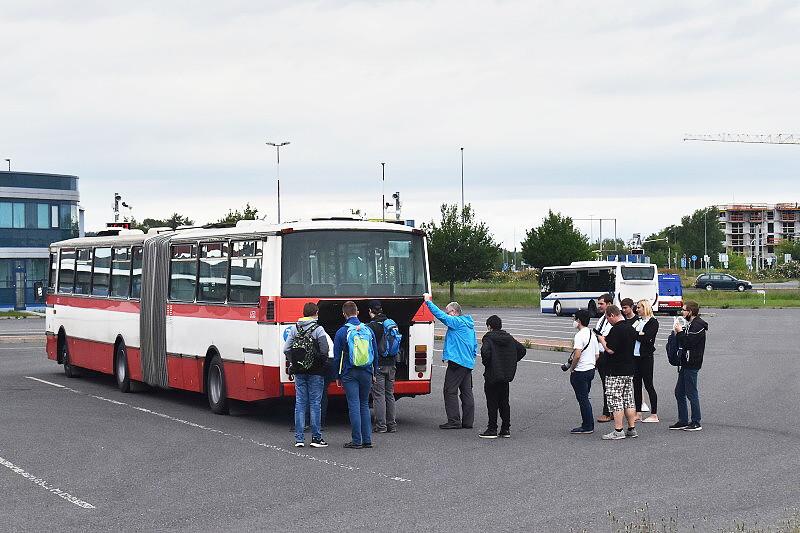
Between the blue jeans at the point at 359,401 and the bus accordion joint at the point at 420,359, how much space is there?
2.40m

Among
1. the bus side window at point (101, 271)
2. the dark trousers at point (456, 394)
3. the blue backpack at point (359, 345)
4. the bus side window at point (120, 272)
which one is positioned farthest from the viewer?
the bus side window at point (101, 271)

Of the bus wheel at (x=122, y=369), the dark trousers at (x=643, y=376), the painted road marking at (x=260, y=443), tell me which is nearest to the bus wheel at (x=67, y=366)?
the bus wheel at (x=122, y=369)

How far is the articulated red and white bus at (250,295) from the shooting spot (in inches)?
655

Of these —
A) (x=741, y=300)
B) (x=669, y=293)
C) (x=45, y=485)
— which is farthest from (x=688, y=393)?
(x=741, y=300)

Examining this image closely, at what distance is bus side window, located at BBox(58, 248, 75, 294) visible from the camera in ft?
84.3

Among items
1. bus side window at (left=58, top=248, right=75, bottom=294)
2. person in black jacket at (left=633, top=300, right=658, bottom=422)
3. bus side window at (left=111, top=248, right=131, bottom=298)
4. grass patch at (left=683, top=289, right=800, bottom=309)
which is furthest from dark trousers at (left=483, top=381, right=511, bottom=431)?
grass patch at (left=683, top=289, right=800, bottom=309)

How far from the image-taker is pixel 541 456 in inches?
539

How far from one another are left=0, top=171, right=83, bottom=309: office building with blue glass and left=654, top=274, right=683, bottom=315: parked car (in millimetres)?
32964

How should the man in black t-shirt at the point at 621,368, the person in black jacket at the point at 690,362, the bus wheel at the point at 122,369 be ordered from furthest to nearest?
the bus wheel at the point at 122,369
the person in black jacket at the point at 690,362
the man in black t-shirt at the point at 621,368

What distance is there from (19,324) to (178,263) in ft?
105

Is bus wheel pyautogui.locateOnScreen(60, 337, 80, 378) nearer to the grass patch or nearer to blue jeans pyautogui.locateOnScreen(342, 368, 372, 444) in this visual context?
blue jeans pyautogui.locateOnScreen(342, 368, 372, 444)

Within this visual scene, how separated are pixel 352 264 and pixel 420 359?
65.4 inches

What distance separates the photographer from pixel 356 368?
582 inches

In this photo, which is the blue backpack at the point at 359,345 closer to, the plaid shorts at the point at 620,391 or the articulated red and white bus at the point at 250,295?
the articulated red and white bus at the point at 250,295
